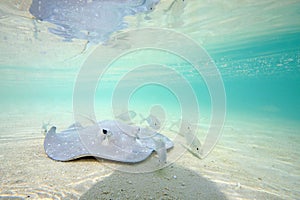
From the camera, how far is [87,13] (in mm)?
9664

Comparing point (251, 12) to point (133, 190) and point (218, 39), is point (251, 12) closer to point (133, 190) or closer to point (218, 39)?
point (218, 39)

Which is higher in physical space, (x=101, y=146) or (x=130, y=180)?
(x=101, y=146)

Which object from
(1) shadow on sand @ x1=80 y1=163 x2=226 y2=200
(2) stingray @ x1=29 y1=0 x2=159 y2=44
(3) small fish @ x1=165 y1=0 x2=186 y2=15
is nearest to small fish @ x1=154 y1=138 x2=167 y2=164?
(1) shadow on sand @ x1=80 y1=163 x2=226 y2=200

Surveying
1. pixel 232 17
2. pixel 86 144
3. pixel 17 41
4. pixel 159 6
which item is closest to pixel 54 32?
pixel 17 41

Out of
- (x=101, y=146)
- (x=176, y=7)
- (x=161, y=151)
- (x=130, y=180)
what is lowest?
(x=130, y=180)

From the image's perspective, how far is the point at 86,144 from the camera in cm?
362

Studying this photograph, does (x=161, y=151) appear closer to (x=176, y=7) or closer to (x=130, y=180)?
(x=130, y=180)

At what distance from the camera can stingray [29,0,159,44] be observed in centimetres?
858

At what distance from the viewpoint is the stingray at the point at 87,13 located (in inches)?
338

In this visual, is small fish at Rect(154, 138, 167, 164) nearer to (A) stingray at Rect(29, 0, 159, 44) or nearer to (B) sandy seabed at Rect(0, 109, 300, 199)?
(B) sandy seabed at Rect(0, 109, 300, 199)

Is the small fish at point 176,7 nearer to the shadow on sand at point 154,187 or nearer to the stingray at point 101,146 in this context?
the stingray at point 101,146

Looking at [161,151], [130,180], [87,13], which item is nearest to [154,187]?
[130,180]

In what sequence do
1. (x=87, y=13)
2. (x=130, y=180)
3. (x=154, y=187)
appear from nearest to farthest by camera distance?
(x=154, y=187) → (x=130, y=180) → (x=87, y=13)

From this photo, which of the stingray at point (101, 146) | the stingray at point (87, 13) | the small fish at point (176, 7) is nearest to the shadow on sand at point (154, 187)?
the stingray at point (101, 146)
